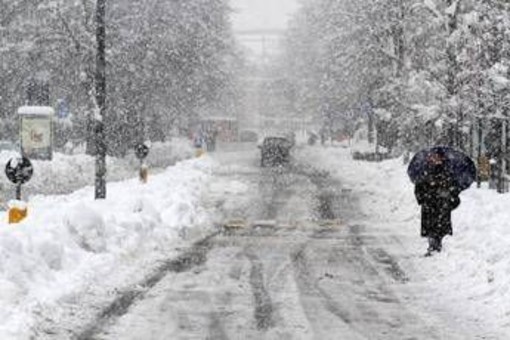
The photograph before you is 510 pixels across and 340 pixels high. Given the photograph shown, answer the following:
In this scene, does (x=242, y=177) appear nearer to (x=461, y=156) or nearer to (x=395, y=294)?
(x=461, y=156)

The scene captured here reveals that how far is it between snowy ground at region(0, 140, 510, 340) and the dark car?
79.4 feet

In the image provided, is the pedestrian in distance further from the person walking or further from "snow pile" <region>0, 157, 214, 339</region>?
"snow pile" <region>0, 157, 214, 339</region>

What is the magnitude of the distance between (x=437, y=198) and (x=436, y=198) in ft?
0.05

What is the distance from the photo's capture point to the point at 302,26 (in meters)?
88.1

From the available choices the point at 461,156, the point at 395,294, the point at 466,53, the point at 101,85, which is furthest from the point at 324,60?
the point at 395,294

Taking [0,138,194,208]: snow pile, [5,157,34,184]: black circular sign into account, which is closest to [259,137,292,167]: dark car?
[0,138,194,208]: snow pile

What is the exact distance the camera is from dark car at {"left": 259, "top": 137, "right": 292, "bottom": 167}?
45.5 meters

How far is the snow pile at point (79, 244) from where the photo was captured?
9.42 meters

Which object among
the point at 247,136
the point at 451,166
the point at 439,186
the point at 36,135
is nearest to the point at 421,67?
the point at 36,135

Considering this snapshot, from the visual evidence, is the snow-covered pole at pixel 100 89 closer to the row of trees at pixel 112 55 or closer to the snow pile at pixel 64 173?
the snow pile at pixel 64 173

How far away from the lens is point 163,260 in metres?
13.4

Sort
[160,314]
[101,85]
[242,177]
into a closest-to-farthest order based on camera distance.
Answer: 1. [160,314]
2. [101,85]
3. [242,177]

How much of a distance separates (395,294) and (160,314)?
3.09 m

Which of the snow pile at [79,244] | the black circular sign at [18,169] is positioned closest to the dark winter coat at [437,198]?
the snow pile at [79,244]
